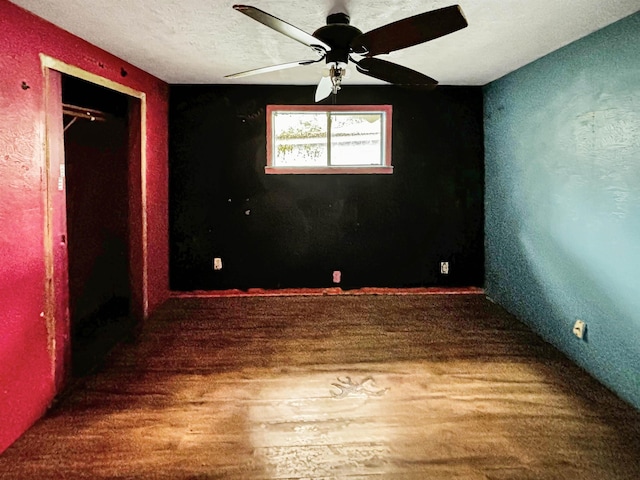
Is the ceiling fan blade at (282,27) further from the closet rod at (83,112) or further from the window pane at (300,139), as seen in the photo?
the window pane at (300,139)

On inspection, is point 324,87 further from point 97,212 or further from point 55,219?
point 97,212

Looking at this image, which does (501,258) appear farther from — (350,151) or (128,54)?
(128,54)

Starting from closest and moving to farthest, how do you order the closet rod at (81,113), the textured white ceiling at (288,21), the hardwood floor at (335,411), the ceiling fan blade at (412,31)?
the ceiling fan blade at (412,31) < the hardwood floor at (335,411) < the textured white ceiling at (288,21) < the closet rod at (81,113)

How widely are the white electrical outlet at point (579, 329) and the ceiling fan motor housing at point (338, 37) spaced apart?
2457 millimetres

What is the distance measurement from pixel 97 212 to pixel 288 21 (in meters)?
2.78

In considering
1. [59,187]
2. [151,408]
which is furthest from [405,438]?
[59,187]

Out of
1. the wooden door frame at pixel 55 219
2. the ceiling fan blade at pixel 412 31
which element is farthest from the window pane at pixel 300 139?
the ceiling fan blade at pixel 412 31

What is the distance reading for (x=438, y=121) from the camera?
5465 millimetres

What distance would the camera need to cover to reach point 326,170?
213 inches

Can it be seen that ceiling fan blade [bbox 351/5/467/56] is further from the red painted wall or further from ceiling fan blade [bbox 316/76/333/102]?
the red painted wall

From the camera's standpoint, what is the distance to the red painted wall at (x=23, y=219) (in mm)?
2408

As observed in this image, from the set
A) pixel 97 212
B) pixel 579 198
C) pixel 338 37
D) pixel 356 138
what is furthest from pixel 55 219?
pixel 579 198

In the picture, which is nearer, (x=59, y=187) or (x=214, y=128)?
(x=59, y=187)

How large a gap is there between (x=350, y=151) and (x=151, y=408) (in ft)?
11.8
